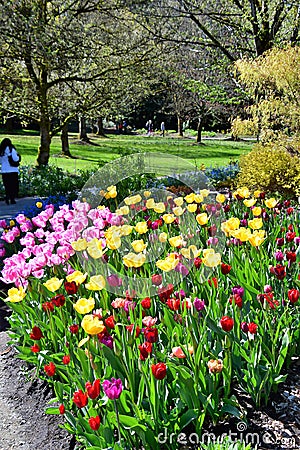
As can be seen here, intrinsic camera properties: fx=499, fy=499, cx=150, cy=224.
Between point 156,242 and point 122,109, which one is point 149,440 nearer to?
point 156,242

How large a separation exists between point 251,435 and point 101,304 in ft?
3.80

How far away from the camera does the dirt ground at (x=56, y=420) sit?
2248 mm

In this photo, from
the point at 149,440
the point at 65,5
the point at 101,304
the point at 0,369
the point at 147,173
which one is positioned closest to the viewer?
the point at 149,440

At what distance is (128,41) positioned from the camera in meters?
13.5

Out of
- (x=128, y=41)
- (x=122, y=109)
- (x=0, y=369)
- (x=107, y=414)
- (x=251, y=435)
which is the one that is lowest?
(x=0, y=369)

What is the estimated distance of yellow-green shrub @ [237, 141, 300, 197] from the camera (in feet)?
26.5

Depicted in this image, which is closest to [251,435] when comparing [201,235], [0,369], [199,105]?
[0,369]

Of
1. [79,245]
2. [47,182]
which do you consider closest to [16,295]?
[79,245]

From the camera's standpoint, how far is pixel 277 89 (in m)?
8.58

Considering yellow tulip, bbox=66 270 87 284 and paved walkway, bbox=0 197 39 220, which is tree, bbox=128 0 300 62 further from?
yellow tulip, bbox=66 270 87 284

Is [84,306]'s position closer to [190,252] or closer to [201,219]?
[190,252]

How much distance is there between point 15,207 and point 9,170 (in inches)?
29.0

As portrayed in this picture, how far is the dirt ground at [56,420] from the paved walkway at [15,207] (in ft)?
17.4

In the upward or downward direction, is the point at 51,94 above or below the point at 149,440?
above
